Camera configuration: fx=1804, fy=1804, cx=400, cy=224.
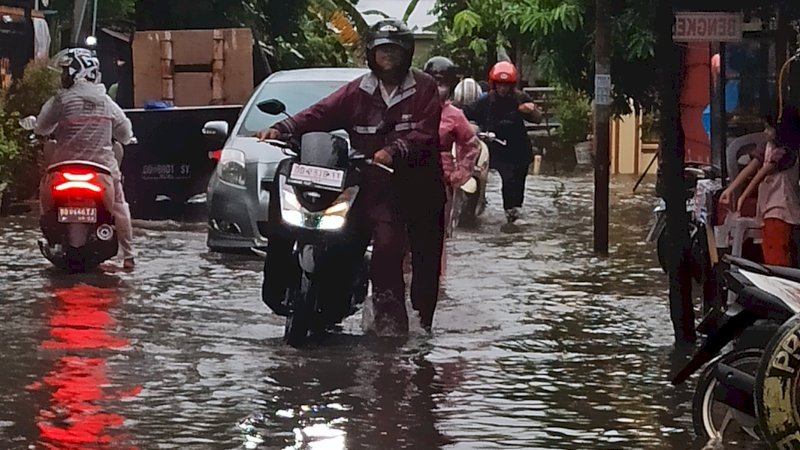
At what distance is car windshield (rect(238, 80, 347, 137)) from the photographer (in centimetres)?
1702

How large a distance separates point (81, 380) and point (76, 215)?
467 cm

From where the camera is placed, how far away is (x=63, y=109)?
14.1 metres

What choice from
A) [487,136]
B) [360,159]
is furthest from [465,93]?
[360,159]

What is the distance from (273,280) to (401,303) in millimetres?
852

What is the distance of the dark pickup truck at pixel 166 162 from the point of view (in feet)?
65.1

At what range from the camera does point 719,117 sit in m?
12.6

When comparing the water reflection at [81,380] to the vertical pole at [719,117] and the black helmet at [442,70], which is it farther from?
the vertical pole at [719,117]

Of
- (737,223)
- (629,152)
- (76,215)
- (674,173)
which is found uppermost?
(674,173)

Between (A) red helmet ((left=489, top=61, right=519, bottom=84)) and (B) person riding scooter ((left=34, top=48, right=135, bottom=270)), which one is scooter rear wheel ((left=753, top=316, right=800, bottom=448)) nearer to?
(B) person riding scooter ((left=34, top=48, right=135, bottom=270))

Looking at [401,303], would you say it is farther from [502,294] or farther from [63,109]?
[63,109]

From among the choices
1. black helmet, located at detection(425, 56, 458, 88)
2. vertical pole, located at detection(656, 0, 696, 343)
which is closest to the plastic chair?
vertical pole, located at detection(656, 0, 696, 343)

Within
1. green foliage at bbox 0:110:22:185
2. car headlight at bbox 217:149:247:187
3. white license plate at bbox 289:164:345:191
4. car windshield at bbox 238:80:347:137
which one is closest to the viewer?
white license plate at bbox 289:164:345:191

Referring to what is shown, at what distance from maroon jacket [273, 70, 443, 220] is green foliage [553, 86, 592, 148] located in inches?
927

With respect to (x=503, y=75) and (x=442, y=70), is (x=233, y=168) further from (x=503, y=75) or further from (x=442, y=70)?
(x=503, y=75)
